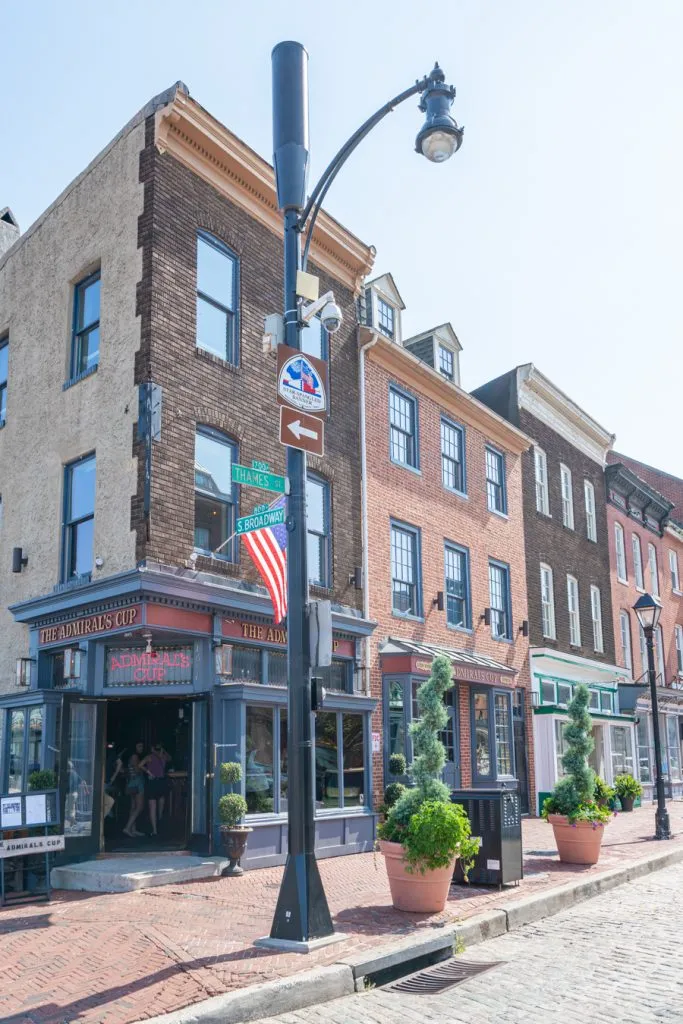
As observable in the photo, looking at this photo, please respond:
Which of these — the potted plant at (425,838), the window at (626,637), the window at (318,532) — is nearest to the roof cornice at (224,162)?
the window at (318,532)

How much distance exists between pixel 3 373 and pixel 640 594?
23.0m

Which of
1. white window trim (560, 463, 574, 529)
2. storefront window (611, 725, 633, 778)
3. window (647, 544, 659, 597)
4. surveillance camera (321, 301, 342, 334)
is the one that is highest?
white window trim (560, 463, 574, 529)

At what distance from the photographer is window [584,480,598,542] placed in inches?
1167

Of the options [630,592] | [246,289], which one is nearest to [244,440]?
[246,289]

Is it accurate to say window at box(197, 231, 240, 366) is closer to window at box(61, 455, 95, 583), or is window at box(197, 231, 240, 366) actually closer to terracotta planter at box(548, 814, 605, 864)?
window at box(61, 455, 95, 583)

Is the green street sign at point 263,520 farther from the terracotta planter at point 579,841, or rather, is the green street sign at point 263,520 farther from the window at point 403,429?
the window at point 403,429

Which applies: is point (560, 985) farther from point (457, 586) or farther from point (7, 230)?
point (7, 230)

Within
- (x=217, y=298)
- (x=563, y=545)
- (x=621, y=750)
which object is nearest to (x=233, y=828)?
(x=217, y=298)

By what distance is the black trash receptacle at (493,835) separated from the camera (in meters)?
11.6

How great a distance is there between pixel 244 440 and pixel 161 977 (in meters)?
9.50

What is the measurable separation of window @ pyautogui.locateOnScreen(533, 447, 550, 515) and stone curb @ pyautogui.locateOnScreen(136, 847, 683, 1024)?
15.8 m

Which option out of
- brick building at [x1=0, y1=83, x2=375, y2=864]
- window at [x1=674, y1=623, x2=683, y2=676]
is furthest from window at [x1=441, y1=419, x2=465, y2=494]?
window at [x1=674, y1=623, x2=683, y2=676]

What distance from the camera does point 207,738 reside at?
45.8 ft

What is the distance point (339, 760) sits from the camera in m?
16.3
